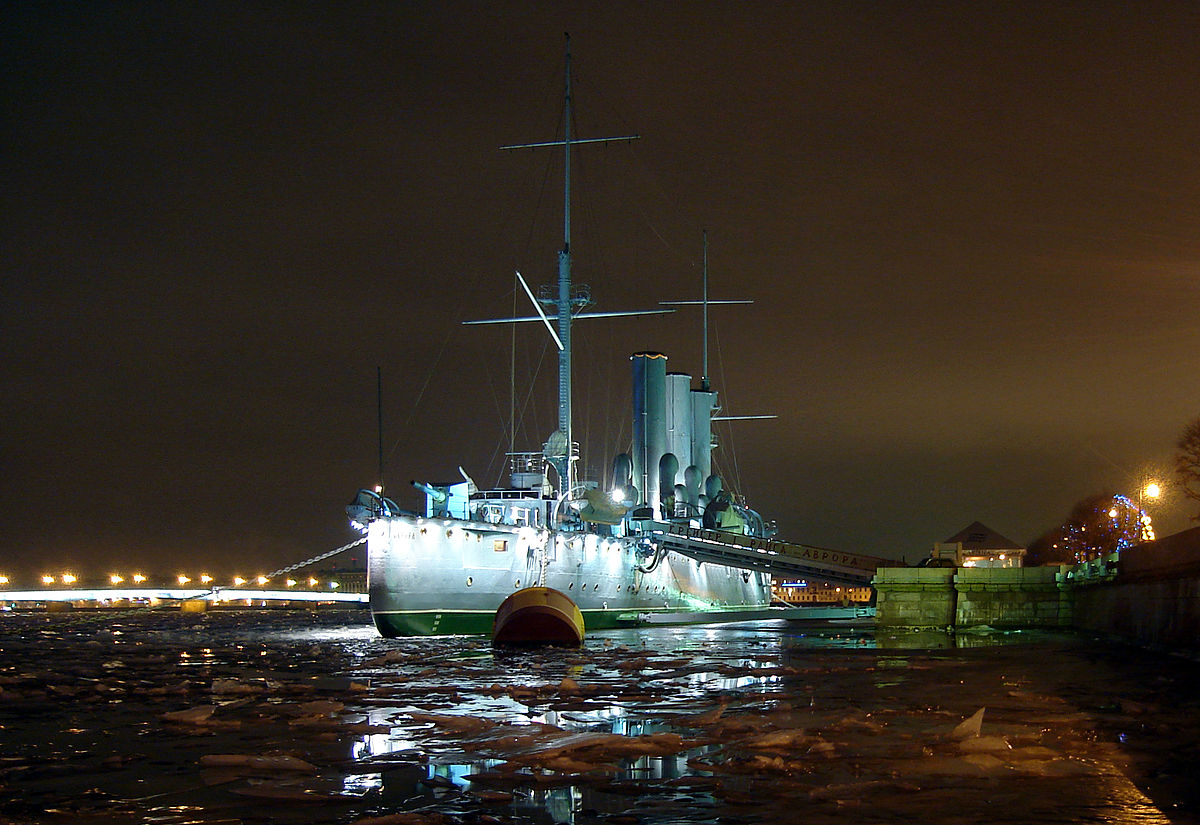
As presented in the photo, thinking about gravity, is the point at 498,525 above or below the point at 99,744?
above

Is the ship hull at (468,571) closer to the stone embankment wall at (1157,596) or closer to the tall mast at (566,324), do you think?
the tall mast at (566,324)

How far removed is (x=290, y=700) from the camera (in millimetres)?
20266

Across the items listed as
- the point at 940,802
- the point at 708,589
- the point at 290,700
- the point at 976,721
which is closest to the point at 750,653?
the point at 290,700

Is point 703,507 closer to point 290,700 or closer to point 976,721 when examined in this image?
point 290,700

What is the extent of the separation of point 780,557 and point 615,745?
4477cm

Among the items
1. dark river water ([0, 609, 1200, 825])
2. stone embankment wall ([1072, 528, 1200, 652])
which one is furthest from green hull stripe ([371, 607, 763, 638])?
stone embankment wall ([1072, 528, 1200, 652])

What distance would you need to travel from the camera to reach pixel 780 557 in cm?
5731

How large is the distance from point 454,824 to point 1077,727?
9.58 m

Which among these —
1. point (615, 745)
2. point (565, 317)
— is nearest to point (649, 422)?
point (565, 317)

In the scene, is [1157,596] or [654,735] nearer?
[654,735]

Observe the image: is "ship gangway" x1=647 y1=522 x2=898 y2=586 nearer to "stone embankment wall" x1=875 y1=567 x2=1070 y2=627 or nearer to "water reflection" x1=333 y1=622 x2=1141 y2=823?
"stone embankment wall" x1=875 y1=567 x2=1070 y2=627

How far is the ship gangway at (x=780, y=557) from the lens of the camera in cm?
5653

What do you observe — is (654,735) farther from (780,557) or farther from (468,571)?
(780,557)

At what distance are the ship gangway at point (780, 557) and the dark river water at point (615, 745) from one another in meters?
28.5
